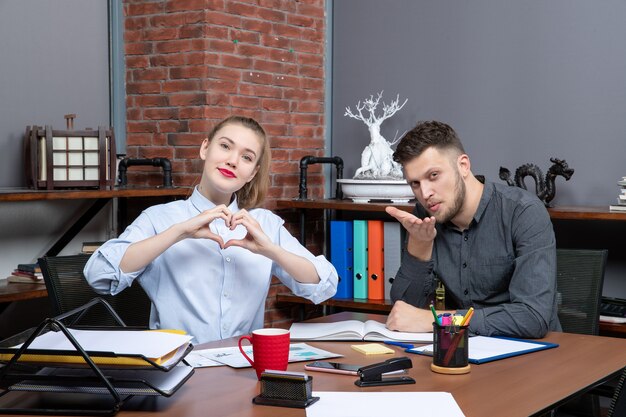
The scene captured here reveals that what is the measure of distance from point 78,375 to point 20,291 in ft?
5.43

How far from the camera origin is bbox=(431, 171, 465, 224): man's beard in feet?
8.05

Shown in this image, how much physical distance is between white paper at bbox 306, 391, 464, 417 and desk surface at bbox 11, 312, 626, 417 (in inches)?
1.2

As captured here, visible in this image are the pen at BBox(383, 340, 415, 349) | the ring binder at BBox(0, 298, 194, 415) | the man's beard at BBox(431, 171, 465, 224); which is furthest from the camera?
the man's beard at BBox(431, 171, 465, 224)

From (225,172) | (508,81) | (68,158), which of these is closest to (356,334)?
(225,172)

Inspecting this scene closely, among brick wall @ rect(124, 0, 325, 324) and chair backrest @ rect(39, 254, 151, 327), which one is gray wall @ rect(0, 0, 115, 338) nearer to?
brick wall @ rect(124, 0, 325, 324)

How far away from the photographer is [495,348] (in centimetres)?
203

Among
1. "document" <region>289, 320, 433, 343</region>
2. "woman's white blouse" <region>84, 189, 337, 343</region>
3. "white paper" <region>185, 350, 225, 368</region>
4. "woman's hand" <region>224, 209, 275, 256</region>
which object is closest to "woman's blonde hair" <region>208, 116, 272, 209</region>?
"woman's white blouse" <region>84, 189, 337, 343</region>

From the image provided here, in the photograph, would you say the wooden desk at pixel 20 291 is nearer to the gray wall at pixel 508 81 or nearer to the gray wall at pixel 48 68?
the gray wall at pixel 48 68

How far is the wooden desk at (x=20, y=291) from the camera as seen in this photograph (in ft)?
9.80

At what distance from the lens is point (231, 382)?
170 cm

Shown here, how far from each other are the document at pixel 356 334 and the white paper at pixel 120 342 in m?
0.55

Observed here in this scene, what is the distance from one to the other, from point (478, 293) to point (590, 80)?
158 cm

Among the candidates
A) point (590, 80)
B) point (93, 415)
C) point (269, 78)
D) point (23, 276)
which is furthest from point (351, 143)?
point (93, 415)

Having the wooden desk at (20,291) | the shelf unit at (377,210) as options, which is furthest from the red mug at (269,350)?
the shelf unit at (377,210)
